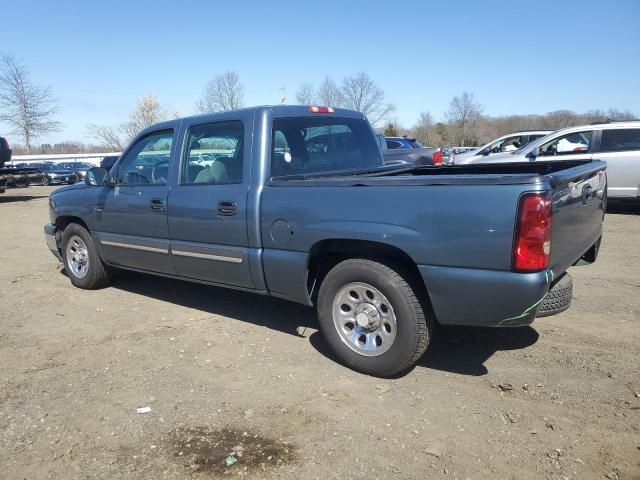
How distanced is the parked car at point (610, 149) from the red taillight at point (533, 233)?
713cm

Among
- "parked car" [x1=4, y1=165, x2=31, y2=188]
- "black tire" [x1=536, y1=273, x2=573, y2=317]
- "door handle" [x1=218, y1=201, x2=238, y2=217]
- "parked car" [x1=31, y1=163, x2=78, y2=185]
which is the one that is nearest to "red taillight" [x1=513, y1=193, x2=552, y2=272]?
"black tire" [x1=536, y1=273, x2=573, y2=317]

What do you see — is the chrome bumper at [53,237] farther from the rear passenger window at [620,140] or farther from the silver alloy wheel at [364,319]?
the rear passenger window at [620,140]

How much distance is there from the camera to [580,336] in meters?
4.23

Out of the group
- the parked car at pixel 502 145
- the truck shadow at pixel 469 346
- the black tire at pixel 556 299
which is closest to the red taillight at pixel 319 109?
the truck shadow at pixel 469 346

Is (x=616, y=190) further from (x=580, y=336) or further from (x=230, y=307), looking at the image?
(x=230, y=307)

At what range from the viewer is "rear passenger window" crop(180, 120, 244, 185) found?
14.2 feet

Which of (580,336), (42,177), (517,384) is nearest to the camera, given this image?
(517,384)

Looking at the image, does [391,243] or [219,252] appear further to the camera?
[219,252]

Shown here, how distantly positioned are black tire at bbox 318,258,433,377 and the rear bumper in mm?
166

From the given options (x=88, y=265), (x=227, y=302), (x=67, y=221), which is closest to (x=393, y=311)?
(x=227, y=302)

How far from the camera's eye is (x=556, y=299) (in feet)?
10.7

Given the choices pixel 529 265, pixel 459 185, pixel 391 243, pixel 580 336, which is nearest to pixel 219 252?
pixel 391 243

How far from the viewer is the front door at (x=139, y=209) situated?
4871 mm

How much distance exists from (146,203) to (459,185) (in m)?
3.07
